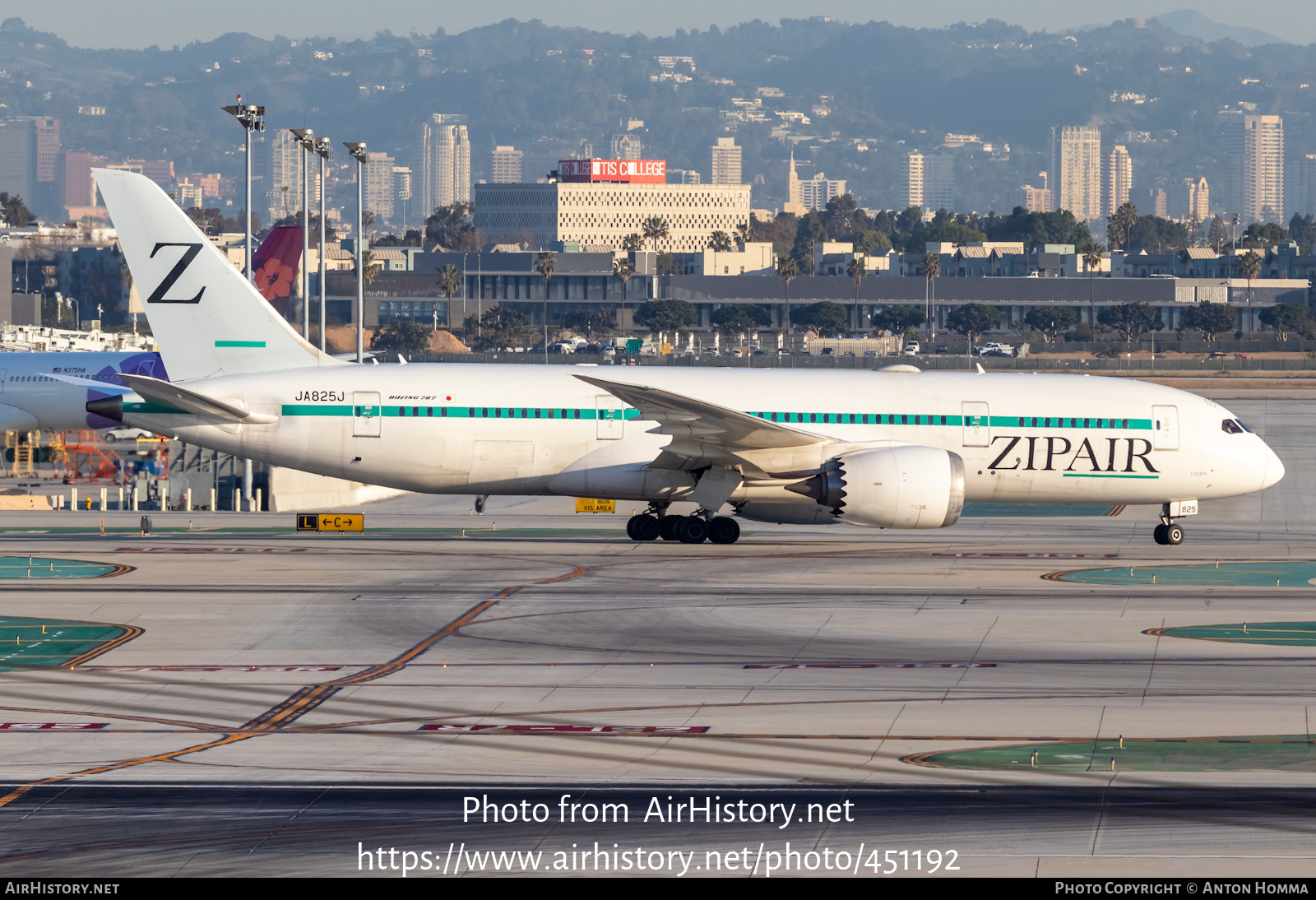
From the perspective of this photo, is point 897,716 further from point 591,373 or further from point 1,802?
point 591,373

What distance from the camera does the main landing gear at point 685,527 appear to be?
39125 millimetres

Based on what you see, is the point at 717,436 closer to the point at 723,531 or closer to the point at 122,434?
the point at 723,531

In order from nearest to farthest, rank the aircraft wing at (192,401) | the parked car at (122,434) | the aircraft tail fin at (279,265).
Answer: the aircraft wing at (192,401) < the parked car at (122,434) < the aircraft tail fin at (279,265)

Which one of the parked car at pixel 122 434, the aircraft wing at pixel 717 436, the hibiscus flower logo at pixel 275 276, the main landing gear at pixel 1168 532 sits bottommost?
the main landing gear at pixel 1168 532

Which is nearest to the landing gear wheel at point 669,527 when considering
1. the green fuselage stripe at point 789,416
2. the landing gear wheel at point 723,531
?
the landing gear wheel at point 723,531

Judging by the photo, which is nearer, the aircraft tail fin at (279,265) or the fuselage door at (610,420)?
the fuselage door at (610,420)

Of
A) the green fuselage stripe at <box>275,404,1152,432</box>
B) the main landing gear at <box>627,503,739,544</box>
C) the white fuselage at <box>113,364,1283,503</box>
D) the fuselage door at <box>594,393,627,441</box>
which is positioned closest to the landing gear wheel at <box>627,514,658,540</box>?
the main landing gear at <box>627,503,739,544</box>

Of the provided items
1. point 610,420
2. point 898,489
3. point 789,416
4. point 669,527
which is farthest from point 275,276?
point 898,489

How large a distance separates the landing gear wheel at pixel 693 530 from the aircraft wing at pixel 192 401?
10091 millimetres

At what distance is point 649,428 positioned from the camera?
38.1 meters

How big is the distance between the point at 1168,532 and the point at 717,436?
12258mm

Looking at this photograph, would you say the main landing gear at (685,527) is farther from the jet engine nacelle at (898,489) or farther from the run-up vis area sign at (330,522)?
the run-up vis area sign at (330,522)

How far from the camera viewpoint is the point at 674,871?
48.0 ft
